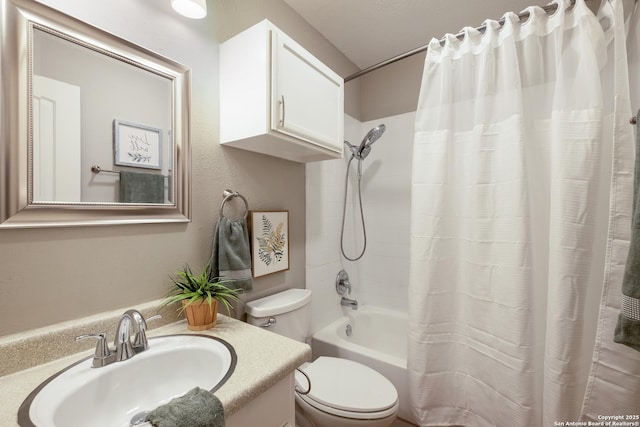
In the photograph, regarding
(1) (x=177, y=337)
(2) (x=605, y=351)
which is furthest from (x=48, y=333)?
(2) (x=605, y=351)

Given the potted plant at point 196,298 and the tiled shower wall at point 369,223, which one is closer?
the potted plant at point 196,298

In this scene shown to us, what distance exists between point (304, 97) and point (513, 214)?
102 cm

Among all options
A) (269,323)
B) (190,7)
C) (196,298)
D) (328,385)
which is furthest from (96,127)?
(328,385)

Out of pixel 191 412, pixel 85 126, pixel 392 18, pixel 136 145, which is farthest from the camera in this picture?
pixel 392 18

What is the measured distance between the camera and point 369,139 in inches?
75.8

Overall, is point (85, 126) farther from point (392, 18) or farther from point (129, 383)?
point (392, 18)

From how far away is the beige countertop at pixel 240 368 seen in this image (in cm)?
61

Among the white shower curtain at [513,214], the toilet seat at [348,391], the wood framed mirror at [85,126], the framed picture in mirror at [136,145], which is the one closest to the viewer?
the wood framed mirror at [85,126]

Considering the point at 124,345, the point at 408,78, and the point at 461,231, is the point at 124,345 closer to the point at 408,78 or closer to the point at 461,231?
the point at 461,231

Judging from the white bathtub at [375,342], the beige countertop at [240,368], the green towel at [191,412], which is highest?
the green towel at [191,412]

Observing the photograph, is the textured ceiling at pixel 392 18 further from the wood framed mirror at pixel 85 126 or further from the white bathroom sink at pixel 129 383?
the white bathroom sink at pixel 129 383

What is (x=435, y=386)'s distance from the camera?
4.39 feet

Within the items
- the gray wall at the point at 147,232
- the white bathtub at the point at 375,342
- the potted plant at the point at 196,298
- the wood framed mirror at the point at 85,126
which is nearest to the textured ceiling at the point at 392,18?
the gray wall at the point at 147,232

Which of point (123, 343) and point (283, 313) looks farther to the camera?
point (283, 313)
